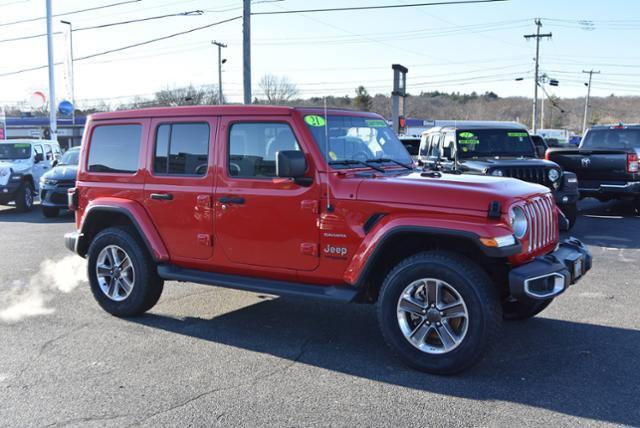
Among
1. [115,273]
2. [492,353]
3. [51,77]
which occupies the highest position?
[51,77]

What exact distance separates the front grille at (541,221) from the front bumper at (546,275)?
4.6 inches

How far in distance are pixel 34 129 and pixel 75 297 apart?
56.8 m

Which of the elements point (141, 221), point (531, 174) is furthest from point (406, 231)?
point (531, 174)

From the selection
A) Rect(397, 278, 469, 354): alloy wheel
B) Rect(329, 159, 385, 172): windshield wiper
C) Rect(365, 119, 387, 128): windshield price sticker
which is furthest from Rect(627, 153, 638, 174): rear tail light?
Rect(397, 278, 469, 354): alloy wheel

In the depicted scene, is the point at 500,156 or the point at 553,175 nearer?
the point at 553,175

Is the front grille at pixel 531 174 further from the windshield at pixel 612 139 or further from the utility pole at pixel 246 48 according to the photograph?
the utility pole at pixel 246 48

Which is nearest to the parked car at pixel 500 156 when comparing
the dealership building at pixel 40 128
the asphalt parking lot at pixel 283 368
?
the asphalt parking lot at pixel 283 368

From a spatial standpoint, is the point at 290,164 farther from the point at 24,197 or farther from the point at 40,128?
the point at 40,128

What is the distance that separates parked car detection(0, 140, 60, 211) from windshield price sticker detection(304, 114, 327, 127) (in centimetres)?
1317

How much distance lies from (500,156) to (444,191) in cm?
731

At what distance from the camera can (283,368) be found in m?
4.58

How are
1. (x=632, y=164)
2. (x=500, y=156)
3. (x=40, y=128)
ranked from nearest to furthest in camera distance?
(x=500, y=156) < (x=632, y=164) < (x=40, y=128)

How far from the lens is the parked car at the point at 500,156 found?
10.2 m

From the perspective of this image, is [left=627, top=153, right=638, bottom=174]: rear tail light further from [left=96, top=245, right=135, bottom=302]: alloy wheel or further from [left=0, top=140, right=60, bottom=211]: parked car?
[left=0, top=140, right=60, bottom=211]: parked car
